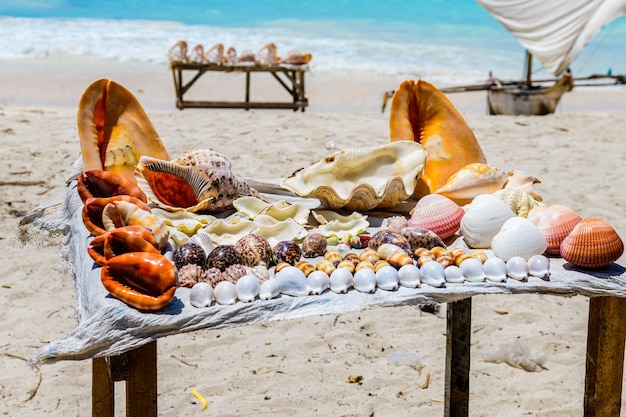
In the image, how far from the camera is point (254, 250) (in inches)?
56.2

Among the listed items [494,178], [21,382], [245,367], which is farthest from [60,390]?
[494,178]

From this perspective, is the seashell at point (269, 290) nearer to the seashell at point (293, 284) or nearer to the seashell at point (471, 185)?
the seashell at point (293, 284)

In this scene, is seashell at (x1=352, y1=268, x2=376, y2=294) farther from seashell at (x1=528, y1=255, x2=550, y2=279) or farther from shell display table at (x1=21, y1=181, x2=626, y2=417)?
seashell at (x1=528, y1=255, x2=550, y2=279)

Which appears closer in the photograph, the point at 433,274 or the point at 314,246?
the point at 433,274

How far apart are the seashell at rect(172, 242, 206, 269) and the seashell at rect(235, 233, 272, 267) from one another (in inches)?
3.2

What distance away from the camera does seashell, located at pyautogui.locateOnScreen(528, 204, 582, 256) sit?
1487 mm

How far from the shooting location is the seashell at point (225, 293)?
125 centimetres

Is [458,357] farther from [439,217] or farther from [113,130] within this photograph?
[113,130]

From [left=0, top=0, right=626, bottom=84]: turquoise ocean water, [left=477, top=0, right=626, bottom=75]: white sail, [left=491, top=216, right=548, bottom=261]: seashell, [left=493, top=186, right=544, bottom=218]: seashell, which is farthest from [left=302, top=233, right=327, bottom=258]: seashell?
[left=0, top=0, right=626, bottom=84]: turquoise ocean water

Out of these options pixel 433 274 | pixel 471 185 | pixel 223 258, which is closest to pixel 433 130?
pixel 471 185

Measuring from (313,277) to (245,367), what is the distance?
4.38ft

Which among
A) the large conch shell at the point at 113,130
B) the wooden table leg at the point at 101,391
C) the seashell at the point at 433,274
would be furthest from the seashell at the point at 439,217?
the wooden table leg at the point at 101,391

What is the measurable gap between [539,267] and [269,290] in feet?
1.78

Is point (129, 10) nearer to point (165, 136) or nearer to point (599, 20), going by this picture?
point (599, 20)
